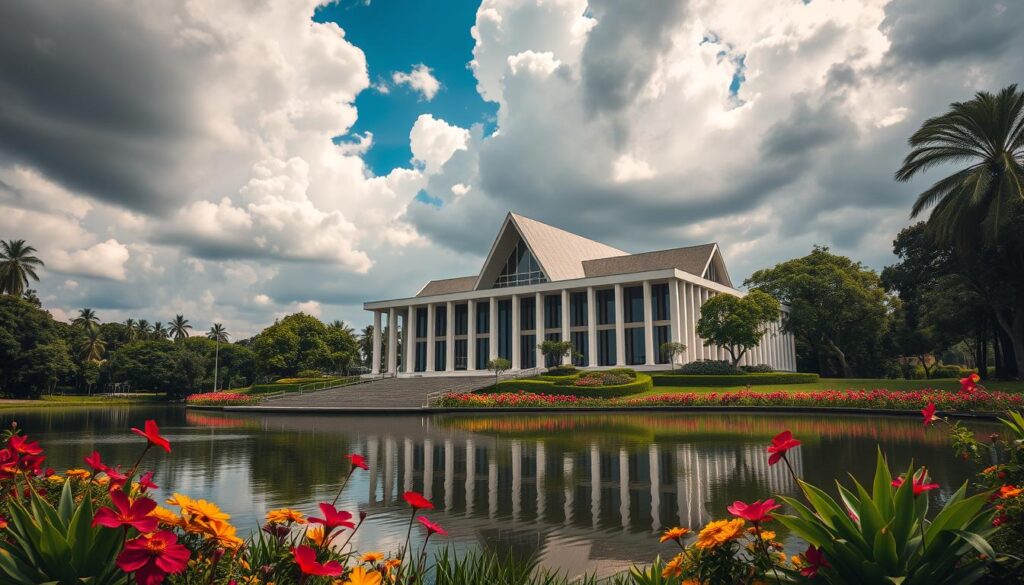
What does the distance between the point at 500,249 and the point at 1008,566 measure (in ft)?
188

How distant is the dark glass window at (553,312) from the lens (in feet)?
184

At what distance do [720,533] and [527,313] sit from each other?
55.0 meters

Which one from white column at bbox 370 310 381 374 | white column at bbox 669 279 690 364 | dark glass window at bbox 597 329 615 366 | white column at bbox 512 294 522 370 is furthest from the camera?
white column at bbox 370 310 381 374

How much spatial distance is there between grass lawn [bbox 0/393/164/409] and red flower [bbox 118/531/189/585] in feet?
219

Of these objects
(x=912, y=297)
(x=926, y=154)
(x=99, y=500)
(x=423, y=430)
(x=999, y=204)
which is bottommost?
(x=423, y=430)

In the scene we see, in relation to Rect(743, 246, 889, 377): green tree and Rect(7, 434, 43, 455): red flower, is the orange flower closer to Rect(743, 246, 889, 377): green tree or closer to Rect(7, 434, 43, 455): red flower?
Rect(7, 434, 43, 455): red flower

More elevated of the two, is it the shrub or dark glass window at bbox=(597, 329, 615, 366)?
dark glass window at bbox=(597, 329, 615, 366)

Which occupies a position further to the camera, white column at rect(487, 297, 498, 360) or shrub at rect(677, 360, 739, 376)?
white column at rect(487, 297, 498, 360)

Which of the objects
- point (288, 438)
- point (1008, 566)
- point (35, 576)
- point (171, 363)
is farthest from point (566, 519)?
point (171, 363)

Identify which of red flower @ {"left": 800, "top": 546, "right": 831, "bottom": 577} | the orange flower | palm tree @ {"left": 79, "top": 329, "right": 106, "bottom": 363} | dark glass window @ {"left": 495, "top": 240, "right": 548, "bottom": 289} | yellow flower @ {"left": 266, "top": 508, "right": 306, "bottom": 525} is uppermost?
dark glass window @ {"left": 495, "top": 240, "right": 548, "bottom": 289}

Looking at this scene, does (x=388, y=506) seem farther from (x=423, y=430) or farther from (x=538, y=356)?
(x=538, y=356)

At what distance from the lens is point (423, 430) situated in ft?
74.4

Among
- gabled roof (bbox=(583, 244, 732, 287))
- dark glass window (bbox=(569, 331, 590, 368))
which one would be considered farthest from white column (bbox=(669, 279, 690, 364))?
dark glass window (bbox=(569, 331, 590, 368))

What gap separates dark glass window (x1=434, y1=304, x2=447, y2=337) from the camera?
63.5m
